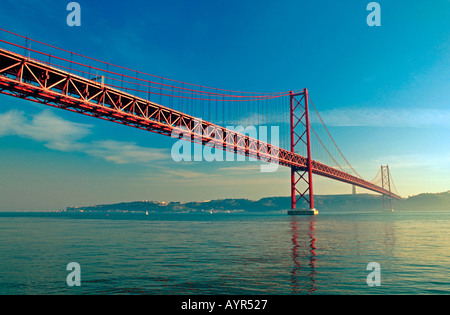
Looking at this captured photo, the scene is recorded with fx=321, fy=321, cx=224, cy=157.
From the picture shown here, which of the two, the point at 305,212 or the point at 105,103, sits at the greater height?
the point at 105,103

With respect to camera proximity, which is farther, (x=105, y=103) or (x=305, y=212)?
(x=305, y=212)

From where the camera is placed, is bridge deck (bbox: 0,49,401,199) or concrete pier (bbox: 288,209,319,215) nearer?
bridge deck (bbox: 0,49,401,199)

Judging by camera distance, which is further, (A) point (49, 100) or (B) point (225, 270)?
(A) point (49, 100)

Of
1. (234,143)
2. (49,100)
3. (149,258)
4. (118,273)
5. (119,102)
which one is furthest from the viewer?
(234,143)

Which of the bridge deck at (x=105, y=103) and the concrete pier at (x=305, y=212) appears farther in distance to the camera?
the concrete pier at (x=305, y=212)

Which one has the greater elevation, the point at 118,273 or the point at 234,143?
the point at 234,143

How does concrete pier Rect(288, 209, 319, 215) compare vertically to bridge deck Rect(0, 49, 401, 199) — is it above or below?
below

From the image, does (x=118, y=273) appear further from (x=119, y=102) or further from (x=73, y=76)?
(x=119, y=102)

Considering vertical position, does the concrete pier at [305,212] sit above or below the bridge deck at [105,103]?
below
